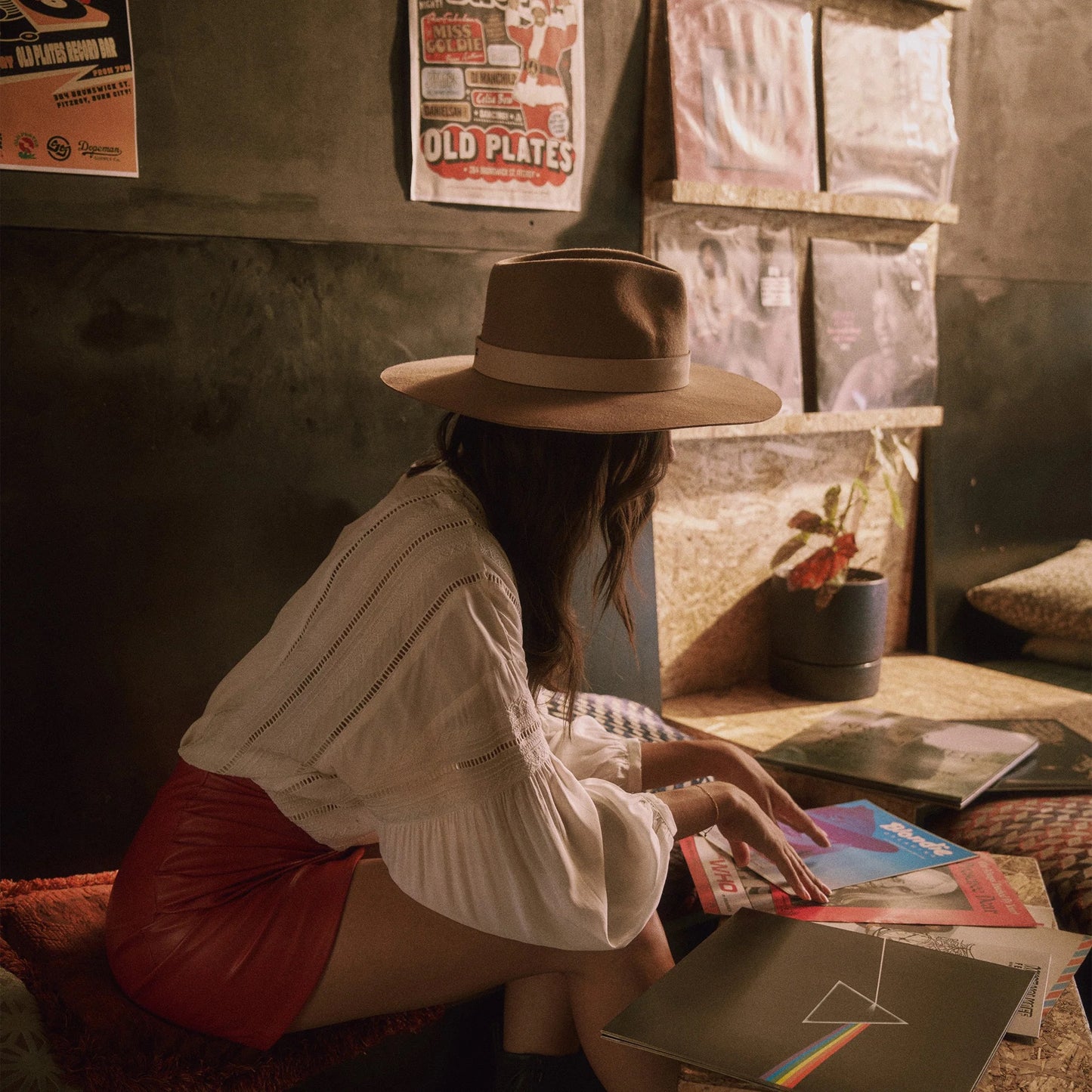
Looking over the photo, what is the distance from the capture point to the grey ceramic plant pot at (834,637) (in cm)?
231

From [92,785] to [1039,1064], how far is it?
55.5 inches

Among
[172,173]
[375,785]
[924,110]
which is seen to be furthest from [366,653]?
[924,110]

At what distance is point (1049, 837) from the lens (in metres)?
1.61

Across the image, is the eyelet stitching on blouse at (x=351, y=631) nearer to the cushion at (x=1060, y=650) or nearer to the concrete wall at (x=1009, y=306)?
the concrete wall at (x=1009, y=306)

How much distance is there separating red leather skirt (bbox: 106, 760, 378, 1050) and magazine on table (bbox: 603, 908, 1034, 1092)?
0.37m

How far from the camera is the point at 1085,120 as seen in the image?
2.88m

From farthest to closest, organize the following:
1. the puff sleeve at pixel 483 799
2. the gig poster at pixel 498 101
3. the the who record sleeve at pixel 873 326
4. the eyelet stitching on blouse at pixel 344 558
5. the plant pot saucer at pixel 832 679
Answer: the the who record sleeve at pixel 873 326 < the plant pot saucer at pixel 832 679 < the gig poster at pixel 498 101 < the eyelet stitching on blouse at pixel 344 558 < the puff sleeve at pixel 483 799

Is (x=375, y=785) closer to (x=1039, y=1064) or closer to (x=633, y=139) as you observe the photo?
(x=1039, y=1064)

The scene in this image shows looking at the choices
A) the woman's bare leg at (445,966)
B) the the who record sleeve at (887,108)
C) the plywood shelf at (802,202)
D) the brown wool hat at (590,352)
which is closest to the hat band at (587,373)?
the brown wool hat at (590,352)

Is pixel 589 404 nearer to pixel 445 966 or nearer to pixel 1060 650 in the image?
pixel 445 966

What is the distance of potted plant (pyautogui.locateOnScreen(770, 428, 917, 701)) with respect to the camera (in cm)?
230

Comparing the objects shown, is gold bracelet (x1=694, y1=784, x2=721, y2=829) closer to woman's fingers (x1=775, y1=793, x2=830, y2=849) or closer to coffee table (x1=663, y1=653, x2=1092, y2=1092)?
woman's fingers (x1=775, y1=793, x2=830, y2=849)

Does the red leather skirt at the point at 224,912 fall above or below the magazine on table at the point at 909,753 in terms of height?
above

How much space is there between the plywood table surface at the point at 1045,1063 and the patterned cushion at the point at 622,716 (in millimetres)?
804
